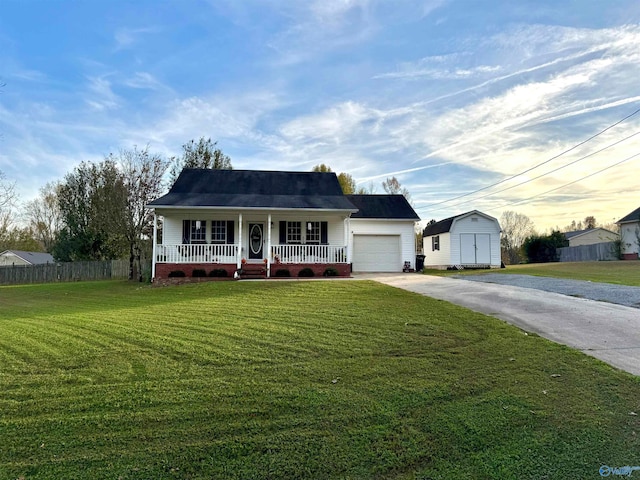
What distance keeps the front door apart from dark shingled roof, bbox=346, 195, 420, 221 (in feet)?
18.8

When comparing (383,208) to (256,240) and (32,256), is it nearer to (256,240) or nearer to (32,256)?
(256,240)

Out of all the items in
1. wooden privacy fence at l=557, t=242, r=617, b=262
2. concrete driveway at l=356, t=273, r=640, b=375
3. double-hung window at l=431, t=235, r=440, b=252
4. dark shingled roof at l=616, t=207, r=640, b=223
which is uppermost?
dark shingled roof at l=616, t=207, r=640, b=223

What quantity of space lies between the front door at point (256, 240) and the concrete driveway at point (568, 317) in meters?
9.28

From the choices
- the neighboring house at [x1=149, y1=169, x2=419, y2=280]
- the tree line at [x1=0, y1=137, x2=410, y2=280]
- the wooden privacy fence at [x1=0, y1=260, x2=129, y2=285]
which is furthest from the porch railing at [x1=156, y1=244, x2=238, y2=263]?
the wooden privacy fence at [x1=0, y1=260, x2=129, y2=285]

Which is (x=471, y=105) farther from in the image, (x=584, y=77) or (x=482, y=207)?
(x=482, y=207)

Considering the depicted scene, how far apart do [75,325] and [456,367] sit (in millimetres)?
7112

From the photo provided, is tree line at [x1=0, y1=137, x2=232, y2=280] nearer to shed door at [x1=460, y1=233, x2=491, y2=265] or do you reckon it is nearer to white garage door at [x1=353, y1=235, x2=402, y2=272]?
white garage door at [x1=353, y1=235, x2=402, y2=272]

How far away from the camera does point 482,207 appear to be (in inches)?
1380

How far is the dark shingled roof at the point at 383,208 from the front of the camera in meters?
21.4

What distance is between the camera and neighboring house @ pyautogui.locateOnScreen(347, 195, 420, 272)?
69.2 ft

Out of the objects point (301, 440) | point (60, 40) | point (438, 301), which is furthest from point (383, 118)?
point (301, 440)

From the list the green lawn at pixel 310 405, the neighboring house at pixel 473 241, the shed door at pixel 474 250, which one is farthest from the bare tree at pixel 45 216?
the green lawn at pixel 310 405

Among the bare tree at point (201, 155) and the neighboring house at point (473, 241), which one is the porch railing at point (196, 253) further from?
the bare tree at point (201, 155)

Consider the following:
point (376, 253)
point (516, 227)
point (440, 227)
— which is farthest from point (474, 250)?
point (516, 227)
